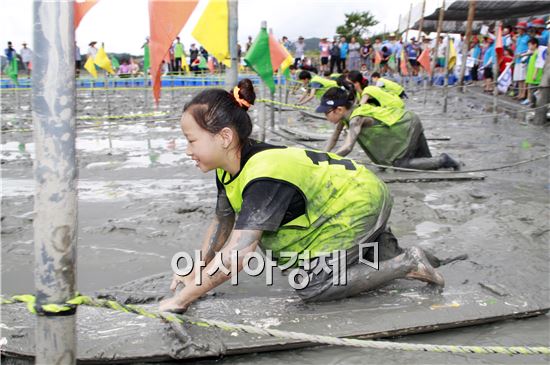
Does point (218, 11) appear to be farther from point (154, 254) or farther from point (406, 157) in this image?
point (406, 157)

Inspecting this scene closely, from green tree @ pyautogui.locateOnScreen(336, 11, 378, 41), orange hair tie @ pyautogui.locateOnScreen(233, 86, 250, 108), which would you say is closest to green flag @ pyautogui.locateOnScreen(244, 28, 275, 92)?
orange hair tie @ pyautogui.locateOnScreen(233, 86, 250, 108)

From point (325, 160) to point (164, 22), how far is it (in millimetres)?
1540

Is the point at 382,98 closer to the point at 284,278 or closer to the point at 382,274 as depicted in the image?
the point at 284,278

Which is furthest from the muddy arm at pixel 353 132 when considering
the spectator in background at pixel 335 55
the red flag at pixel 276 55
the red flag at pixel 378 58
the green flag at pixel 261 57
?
the red flag at pixel 378 58

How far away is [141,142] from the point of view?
8375 millimetres

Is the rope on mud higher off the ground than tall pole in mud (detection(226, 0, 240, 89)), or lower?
lower

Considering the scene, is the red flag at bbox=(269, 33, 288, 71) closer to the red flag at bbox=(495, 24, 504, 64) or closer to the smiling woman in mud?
the smiling woman in mud

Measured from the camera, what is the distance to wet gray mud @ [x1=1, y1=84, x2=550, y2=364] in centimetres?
245

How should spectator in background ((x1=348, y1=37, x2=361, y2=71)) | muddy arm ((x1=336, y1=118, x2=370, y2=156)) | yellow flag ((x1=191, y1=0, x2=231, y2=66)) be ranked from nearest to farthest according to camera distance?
yellow flag ((x1=191, y1=0, x2=231, y2=66))
muddy arm ((x1=336, y1=118, x2=370, y2=156))
spectator in background ((x1=348, y1=37, x2=361, y2=71))

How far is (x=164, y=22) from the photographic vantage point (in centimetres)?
335

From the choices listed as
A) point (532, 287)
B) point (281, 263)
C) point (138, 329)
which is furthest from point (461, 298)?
point (138, 329)

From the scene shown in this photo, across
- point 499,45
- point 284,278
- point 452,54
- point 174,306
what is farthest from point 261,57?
point 452,54

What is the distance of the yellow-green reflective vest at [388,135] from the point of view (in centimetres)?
604

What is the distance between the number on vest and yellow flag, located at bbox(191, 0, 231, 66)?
8.30 feet
